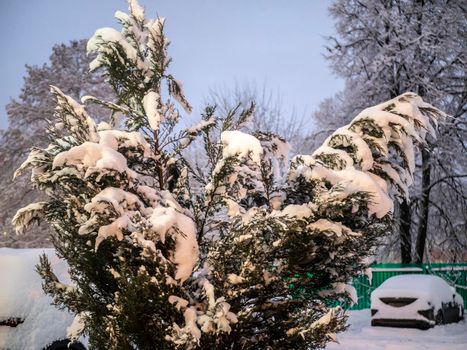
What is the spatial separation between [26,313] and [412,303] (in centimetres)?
855

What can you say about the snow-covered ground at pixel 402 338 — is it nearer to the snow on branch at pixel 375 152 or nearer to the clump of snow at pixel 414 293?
the clump of snow at pixel 414 293

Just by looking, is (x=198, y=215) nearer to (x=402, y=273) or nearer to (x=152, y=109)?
(x=152, y=109)

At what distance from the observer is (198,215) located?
11.7 ft

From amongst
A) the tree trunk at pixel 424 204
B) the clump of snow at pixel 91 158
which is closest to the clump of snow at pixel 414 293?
the tree trunk at pixel 424 204

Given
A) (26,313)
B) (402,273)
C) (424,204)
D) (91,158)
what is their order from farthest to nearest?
(402,273) → (424,204) → (26,313) → (91,158)

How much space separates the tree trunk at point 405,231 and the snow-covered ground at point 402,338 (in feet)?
13.7

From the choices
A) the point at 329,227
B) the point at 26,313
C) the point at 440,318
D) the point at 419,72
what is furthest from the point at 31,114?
the point at 329,227

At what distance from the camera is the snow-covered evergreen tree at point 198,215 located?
2908 millimetres

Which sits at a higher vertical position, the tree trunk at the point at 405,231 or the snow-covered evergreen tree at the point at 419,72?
the snow-covered evergreen tree at the point at 419,72

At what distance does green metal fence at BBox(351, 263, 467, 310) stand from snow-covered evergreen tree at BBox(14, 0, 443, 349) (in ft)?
43.0

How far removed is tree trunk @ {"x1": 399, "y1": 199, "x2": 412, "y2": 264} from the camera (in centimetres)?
1556

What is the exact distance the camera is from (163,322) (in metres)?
3.09

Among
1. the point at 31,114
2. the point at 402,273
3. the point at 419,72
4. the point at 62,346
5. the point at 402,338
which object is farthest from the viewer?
the point at 31,114

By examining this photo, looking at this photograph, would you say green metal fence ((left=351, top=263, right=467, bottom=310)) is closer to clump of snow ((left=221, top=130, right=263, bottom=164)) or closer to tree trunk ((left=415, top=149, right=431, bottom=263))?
tree trunk ((left=415, top=149, right=431, bottom=263))
